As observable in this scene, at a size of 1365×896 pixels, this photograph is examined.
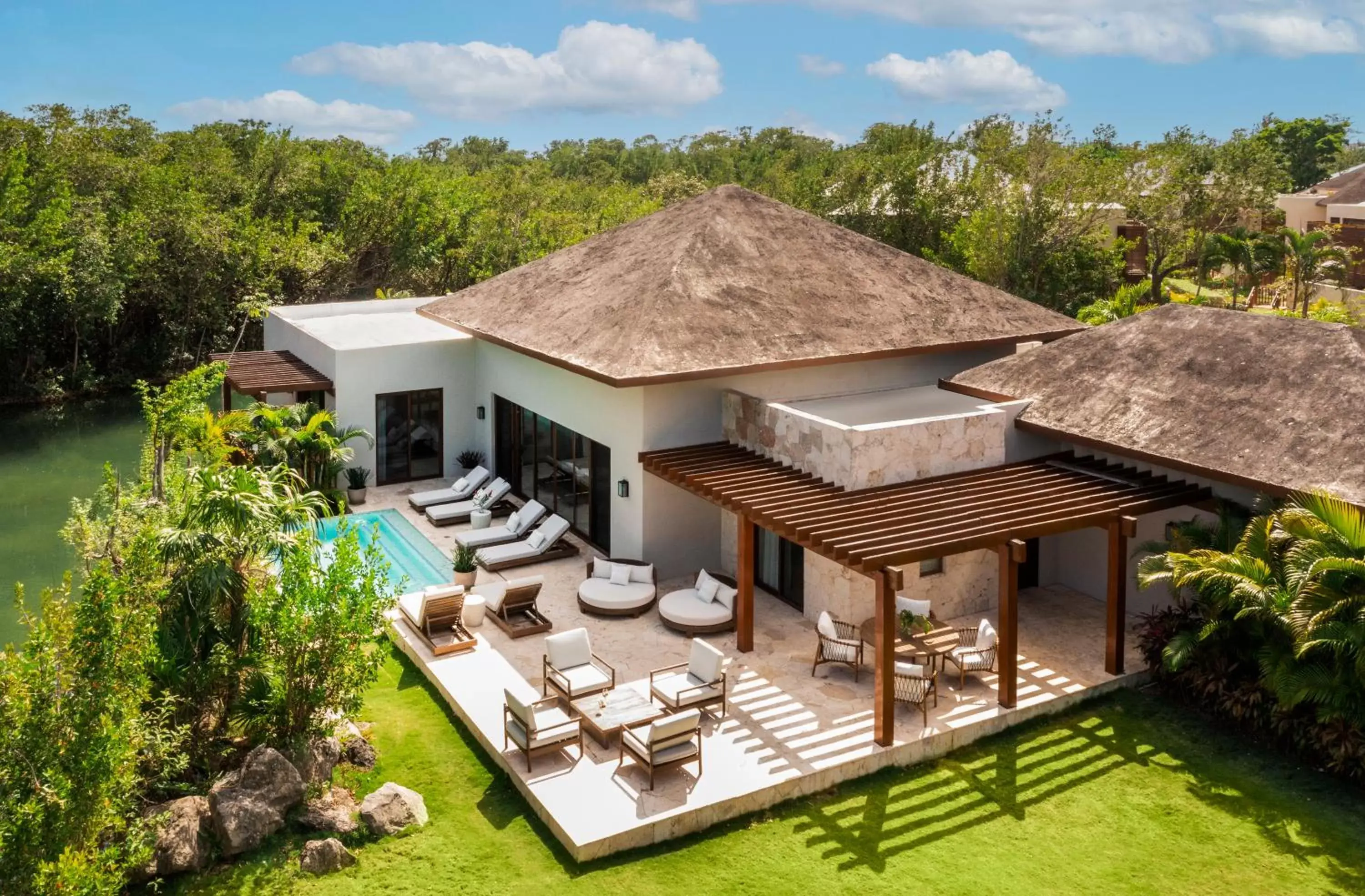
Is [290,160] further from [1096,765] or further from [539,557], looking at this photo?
[1096,765]

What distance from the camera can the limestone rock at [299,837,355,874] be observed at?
10.7 metres

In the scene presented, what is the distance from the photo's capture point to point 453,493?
21766mm

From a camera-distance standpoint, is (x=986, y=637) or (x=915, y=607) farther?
(x=915, y=607)

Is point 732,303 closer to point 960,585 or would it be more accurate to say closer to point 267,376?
point 960,585

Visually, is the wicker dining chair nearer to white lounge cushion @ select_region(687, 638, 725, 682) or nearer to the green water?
white lounge cushion @ select_region(687, 638, 725, 682)

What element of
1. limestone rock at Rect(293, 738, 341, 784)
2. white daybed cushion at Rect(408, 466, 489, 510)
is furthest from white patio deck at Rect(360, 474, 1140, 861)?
white daybed cushion at Rect(408, 466, 489, 510)

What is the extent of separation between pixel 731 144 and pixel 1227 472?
330 ft

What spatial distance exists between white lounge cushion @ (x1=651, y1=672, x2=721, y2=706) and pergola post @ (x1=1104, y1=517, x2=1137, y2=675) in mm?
5344

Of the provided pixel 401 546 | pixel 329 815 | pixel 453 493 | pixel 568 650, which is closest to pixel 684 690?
pixel 568 650

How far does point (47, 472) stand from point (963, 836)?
24.8 m

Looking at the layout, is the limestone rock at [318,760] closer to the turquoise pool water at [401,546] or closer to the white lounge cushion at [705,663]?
the white lounge cushion at [705,663]

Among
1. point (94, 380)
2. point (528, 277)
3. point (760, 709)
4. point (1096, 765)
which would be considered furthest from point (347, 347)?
point (94, 380)

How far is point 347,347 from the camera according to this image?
2250cm

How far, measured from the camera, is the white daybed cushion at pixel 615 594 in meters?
16.4
